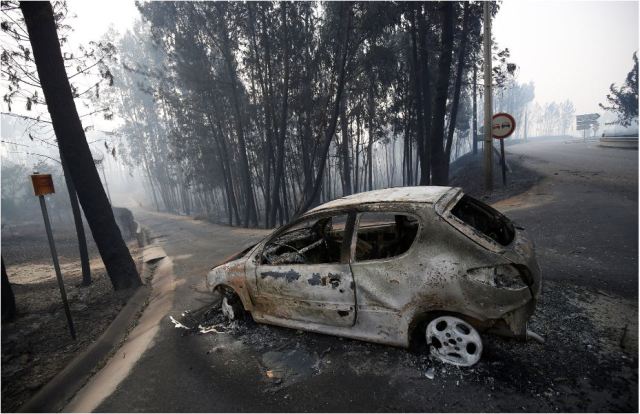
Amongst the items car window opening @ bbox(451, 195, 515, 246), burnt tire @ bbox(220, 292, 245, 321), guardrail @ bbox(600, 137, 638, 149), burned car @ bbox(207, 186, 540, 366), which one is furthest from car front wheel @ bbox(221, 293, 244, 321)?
guardrail @ bbox(600, 137, 638, 149)

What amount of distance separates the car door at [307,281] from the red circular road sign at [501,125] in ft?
Result: 25.1

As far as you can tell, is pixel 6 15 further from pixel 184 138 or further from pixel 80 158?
pixel 184 138

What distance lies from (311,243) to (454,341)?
2234mm

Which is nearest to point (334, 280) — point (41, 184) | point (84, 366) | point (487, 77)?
point (84, 366)

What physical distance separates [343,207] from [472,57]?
65.6 feet

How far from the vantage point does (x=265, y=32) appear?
564 inches

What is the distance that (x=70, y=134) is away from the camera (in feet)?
20.9

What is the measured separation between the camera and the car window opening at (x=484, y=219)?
10.6 ft

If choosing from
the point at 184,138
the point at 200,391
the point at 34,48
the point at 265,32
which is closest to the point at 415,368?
the point at 200,391

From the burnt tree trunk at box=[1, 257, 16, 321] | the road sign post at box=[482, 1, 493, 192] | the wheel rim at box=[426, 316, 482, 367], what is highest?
the road sign post at box=[482, 1, 493, 192]

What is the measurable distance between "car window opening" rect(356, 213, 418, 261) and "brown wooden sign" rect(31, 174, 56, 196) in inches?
176

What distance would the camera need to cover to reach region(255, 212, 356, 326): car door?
3.29 metres

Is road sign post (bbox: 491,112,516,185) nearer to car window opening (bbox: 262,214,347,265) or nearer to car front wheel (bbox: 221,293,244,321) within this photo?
car window opening (bbox: 262,214,347,265)

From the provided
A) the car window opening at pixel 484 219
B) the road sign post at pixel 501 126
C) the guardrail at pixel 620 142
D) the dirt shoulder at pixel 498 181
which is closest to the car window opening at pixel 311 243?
the car window opening at pixel 484 219
